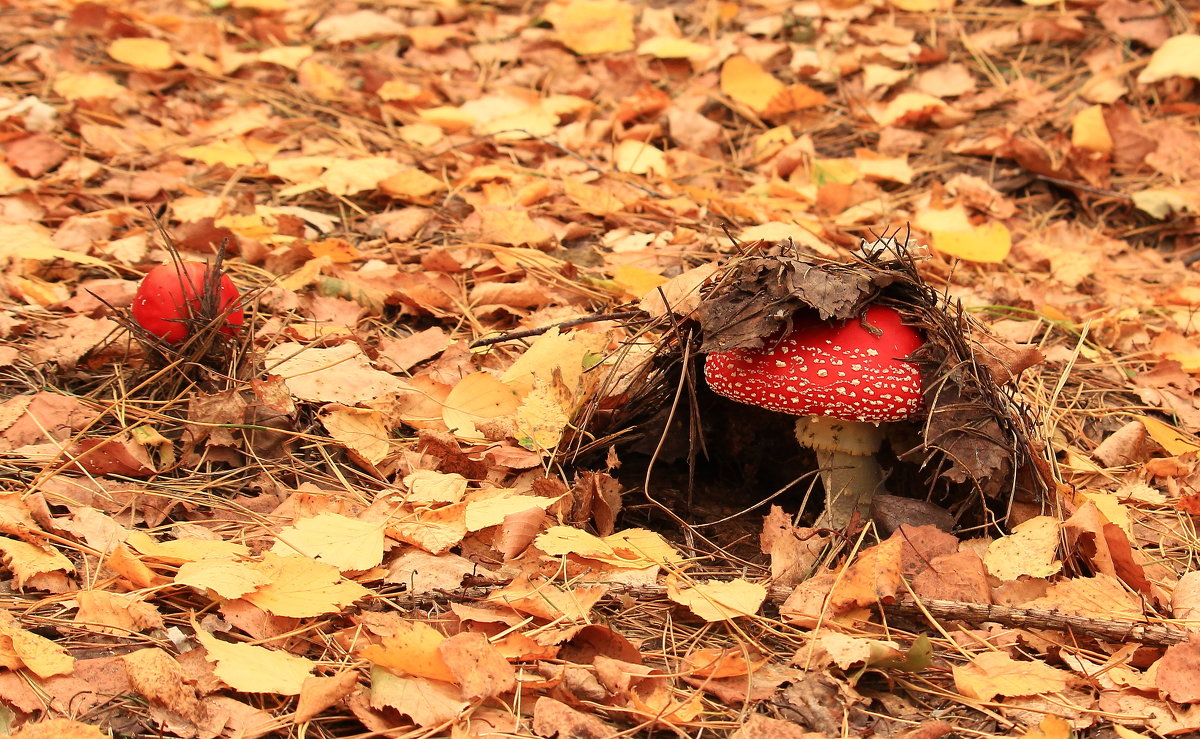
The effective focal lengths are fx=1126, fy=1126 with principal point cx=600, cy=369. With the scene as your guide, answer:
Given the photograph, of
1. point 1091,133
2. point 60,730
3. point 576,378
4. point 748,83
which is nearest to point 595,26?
point 748,83

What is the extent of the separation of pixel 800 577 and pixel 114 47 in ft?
13.4

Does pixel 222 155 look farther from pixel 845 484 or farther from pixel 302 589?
pixel 845 484

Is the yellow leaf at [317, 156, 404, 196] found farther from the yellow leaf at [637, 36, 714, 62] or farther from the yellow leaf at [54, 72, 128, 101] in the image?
the yellow leaf at [637, 36, 714, 62]

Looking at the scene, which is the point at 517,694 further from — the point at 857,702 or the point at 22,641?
the point at 22,641

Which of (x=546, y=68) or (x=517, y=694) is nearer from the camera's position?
(x=517, y=694)

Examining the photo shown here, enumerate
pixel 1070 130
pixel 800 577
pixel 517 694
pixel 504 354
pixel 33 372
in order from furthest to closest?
pixel 1070 130, pixel 504 354, pixel 33 372, pixel 800 577, pixel 517 694

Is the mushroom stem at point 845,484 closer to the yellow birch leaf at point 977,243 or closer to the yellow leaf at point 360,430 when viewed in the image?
the yellow leaf at point 360,430

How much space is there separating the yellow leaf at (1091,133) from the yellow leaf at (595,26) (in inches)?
78.1

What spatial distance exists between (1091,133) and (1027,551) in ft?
8.87

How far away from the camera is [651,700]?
196 cm

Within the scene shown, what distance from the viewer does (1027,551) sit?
233 centimetres

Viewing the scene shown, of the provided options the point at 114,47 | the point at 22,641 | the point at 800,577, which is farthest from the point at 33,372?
the point at 114,47

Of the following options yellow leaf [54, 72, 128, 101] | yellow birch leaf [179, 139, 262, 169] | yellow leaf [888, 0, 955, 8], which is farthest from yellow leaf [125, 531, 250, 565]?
yellow leaf [888, 0, 955, 8]

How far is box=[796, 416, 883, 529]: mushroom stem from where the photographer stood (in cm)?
263
